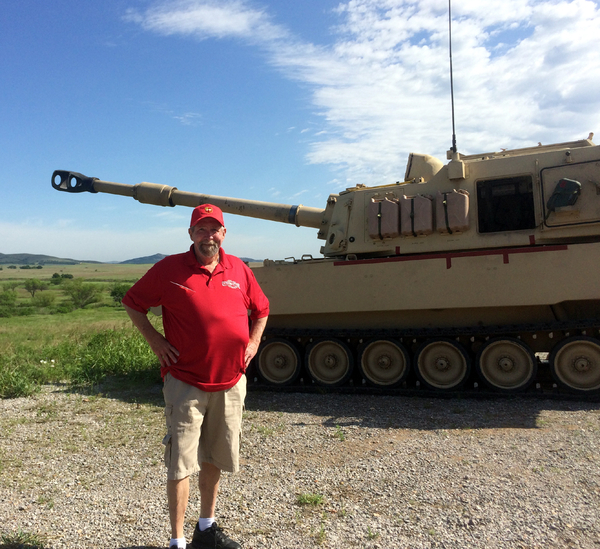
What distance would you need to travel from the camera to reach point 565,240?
7.55m

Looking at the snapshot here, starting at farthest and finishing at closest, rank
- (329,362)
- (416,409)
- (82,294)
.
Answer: (82,294) → (329,362) → (416,409)

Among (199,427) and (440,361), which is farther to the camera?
(440,361)

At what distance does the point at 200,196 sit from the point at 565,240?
6.43 m

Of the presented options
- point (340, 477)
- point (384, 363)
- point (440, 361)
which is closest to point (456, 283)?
point (440, 361)

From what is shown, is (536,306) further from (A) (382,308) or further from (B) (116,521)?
(B) (116,521)

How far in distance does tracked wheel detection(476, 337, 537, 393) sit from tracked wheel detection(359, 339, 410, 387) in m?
1.10

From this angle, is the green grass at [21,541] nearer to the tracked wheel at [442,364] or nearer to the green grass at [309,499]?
the green grass at [309,499]

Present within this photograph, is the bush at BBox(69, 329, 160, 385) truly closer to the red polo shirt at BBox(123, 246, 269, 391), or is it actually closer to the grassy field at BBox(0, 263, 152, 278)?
the red polo shirt at BBox(123, 246, 269, 391)

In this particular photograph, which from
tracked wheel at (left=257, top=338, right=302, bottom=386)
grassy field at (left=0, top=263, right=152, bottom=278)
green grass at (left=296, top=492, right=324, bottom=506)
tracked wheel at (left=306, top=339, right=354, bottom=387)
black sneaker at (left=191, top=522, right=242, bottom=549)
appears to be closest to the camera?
black sneaker at (left=191, top=522, right=242, bottom=549)

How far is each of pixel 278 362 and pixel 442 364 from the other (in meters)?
2.58

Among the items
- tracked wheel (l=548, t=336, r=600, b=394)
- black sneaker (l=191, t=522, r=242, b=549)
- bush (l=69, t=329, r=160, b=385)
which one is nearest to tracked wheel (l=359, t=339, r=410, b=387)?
tracked wheel (l=548, t=336, r=600, b=394)

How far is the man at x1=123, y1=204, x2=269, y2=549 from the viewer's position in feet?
10.6

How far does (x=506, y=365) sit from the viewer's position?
7.64 metres

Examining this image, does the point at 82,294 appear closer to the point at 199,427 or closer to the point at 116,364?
the point at 116,364
